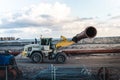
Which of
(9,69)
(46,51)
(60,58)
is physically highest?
(46,51)

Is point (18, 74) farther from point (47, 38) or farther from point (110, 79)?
point (47, 38)

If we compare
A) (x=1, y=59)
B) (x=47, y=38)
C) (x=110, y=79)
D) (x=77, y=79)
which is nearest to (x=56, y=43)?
(x=47, y=38)

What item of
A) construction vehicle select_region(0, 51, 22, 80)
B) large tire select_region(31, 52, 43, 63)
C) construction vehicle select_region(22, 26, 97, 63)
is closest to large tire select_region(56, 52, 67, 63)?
construction vehicle select_region(22, 26, 97, 63)

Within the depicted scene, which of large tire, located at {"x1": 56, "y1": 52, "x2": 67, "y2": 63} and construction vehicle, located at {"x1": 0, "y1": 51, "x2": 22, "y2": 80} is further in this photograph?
→ large tire, located at {"x1": 56, "y1": 52, "x2": 67, "y2": 63}

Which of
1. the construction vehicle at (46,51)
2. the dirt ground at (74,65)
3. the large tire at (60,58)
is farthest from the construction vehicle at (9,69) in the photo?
the construction vehicle at (46,51)

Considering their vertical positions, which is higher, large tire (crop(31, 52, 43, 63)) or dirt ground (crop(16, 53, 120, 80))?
large tire (crop(31, 52, 43, 63))

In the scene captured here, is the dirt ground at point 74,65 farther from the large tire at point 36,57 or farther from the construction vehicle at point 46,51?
the construction vehicle at point 46,51

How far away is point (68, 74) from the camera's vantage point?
17.4 metres

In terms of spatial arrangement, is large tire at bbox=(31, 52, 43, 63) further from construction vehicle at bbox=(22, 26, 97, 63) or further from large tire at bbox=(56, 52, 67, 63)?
large tire at bbox=(56, 52, 67, 63)

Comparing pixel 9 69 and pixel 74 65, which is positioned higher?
pixel 9 69

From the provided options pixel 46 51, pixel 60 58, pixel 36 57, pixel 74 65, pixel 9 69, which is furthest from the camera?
pixel 36 57

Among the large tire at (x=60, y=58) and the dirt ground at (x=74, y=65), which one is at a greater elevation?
the large tire at (x=60, y=58)

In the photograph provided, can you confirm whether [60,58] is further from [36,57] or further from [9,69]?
[9,69]

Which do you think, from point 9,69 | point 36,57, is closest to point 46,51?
point 36,57
